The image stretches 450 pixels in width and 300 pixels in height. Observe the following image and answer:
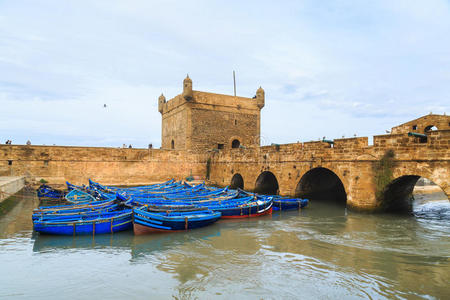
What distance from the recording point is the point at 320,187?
20594 mm

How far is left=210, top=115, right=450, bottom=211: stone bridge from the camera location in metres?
12.2

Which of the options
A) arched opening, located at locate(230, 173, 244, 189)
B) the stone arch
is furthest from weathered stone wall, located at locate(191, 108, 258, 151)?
arched opening, located at locate(230, 173, 244, 189)

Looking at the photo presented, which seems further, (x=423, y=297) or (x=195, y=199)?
(x=195, y=199)

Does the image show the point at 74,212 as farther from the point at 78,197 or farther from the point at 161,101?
the point at 161,101

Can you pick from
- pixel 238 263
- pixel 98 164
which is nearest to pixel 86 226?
pixel 238 263

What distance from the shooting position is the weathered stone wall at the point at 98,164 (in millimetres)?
22016

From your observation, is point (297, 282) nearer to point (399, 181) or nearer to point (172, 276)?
point (172, 276)

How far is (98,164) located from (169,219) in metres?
14.9

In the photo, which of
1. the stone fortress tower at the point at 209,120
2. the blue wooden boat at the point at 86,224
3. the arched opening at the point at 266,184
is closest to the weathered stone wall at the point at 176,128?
the stone fortress tower at the point at 209,120

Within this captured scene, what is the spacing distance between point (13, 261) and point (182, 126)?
70.3ft

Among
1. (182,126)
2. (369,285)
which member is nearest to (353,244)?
(369,285)

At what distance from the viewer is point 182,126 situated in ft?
95.5

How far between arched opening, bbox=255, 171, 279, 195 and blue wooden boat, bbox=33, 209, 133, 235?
12.1 metres

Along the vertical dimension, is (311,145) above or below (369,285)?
above
